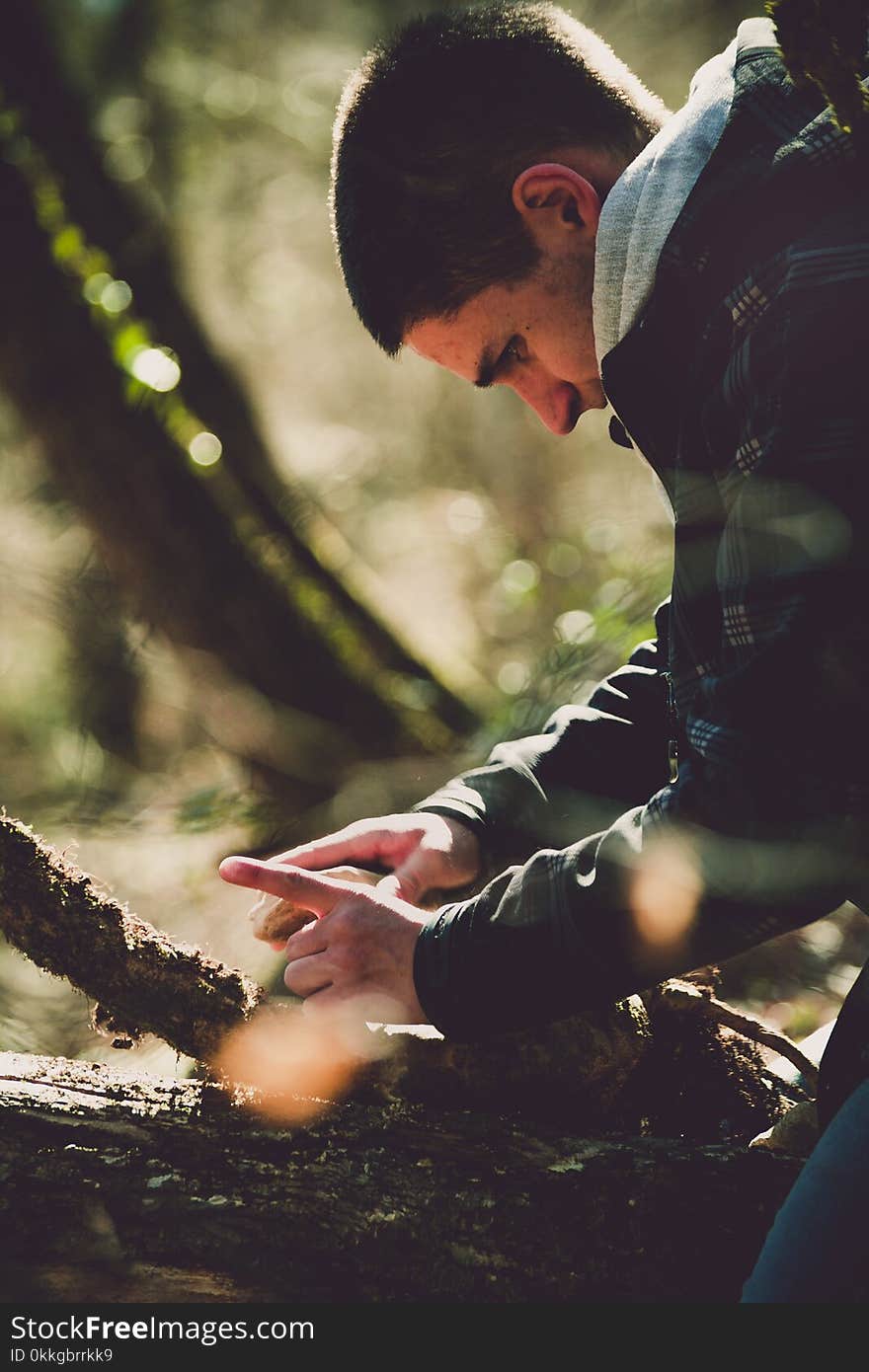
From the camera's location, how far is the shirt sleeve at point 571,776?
194 centimetres

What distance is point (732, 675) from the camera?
125 cm

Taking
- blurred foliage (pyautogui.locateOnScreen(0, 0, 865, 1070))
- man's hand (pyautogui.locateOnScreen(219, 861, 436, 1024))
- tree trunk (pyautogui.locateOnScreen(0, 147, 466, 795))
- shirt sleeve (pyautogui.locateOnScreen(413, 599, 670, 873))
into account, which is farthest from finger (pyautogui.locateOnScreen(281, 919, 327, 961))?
tree trunk (pyautogui.locateOnScreen(0, 147, 466, 795))

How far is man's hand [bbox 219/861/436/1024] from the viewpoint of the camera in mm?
1485

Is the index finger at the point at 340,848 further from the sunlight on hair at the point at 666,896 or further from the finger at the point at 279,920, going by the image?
the sunlight on hair at the point at 666,896

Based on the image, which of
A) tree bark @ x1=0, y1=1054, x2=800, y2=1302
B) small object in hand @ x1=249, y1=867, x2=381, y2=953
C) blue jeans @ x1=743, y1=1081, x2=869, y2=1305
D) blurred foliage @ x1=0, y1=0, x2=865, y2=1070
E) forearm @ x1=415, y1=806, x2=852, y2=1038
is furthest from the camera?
blurred foliage @ x1=0, y1=0, x2=865, y2=1070

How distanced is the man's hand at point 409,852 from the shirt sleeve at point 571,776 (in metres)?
0.04

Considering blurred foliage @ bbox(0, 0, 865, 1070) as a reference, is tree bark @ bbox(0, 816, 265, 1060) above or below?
below

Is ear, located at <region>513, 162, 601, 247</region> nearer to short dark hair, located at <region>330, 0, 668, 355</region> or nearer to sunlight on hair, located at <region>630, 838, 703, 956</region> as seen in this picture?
short dark hair, located at <region>330, 0, 668, 355</region>

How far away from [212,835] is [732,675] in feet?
10.4

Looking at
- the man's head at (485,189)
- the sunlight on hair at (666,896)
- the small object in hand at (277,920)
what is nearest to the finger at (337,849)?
the small object in hand at (277,920)

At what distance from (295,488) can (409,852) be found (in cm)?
239

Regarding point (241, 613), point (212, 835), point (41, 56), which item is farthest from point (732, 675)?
point (41, 56)

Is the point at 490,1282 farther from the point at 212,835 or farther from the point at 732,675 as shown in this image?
the point at 212,835

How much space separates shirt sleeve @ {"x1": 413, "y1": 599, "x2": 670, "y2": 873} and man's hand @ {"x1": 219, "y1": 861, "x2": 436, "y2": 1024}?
0.40 metres
